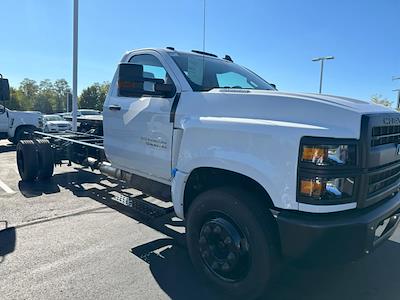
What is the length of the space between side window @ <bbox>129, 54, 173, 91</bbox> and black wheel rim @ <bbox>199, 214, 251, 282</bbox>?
1.60m

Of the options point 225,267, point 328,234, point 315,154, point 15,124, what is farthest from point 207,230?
point 15,124

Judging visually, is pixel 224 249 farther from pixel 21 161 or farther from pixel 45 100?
pixel 45 100

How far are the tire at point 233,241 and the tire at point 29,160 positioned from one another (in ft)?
16.4

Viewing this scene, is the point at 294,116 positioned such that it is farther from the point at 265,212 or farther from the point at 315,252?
the point at 315,252

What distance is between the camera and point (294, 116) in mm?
2625

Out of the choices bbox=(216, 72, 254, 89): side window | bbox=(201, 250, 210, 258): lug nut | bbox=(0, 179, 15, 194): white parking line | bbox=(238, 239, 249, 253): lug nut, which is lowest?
bbox=(0, 179, 15, 194): white parking line

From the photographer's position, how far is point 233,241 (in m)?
2.81

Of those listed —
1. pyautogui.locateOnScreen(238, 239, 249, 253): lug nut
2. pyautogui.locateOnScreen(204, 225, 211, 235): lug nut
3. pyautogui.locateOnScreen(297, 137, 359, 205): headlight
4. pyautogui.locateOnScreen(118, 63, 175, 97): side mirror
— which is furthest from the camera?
pyautogui.locateOnScreen(118, 63, 175, 97): side mirror

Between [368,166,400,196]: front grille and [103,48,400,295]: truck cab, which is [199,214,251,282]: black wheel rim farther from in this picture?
[368,166,400,196]: front grille

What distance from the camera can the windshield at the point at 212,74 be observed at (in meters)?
3.69

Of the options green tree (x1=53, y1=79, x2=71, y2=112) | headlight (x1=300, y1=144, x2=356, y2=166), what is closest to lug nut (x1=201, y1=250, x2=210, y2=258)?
headlight (x1=300, y1=144, x2=356, y2=166)

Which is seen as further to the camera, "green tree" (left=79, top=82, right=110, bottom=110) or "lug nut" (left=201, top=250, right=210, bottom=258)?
"green tree" (left=79, top=82, right=110, bottom=110)

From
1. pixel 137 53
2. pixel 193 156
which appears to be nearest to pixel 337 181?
pixel 193 156

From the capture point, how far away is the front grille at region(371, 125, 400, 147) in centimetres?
256
